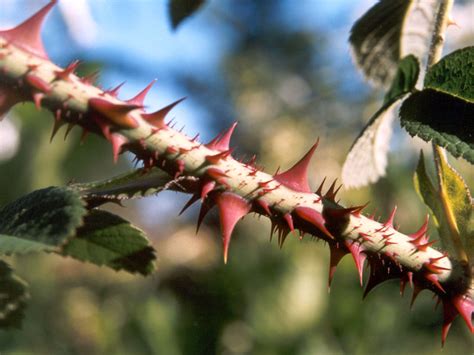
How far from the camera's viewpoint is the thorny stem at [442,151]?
2.85 feet

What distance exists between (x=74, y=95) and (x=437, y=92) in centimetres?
49

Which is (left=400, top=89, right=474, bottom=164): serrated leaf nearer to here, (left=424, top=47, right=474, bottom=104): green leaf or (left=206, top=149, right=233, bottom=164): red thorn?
(left=424, top=47, right=474, bottom=104): green leaf

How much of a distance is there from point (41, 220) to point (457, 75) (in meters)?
0.55

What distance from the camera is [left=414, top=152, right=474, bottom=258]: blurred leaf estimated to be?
34.2 inches

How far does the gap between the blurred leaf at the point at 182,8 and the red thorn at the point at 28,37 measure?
45 cm

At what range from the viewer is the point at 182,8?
108 centimetres

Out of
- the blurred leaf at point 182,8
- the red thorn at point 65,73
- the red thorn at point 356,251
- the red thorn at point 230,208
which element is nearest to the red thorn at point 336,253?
the red thorn at point 356,251

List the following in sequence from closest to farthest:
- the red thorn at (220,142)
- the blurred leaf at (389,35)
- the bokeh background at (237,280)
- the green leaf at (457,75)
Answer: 1. the red thorn at (220,142)
2. the green leaf at (457,75)
3. the blurred leaf at (389,35)
4. the bokeh background at (237,280)

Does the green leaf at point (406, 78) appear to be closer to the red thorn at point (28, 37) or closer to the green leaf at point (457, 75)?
the green leaf at point (457, 75)

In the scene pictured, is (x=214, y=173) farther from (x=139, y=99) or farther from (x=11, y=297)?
(x=11, y=297)

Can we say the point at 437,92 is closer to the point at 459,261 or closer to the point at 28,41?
the point at 459,261

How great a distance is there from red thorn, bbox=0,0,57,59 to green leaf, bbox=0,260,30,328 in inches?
9.5

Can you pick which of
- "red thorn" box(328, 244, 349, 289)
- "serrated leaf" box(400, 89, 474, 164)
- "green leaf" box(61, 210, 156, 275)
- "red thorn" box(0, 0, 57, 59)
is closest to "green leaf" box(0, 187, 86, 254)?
"green leaf" box(61, 210, 156, 275)

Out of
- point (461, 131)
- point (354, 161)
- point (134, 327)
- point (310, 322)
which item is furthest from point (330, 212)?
point (134, 327)
